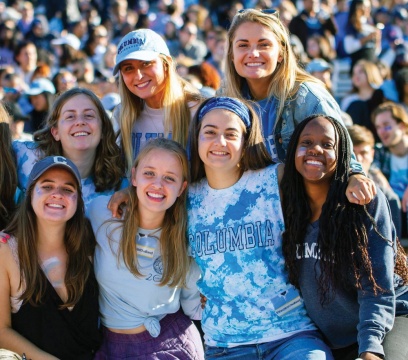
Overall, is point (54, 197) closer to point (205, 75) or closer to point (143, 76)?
point (143, 76)

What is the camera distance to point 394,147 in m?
6.47

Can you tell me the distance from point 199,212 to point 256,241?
352 millimetres

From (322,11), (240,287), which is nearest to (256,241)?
(240,287)

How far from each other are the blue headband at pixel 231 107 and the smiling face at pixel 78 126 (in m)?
0.75

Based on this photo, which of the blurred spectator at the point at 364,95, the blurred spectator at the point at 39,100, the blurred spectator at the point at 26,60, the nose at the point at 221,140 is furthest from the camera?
the blurred spectator at the point at 26,60

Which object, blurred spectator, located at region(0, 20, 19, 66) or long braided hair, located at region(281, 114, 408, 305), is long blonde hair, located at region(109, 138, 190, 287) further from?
blurred spectator, located at region(0, 20, 19, 66)

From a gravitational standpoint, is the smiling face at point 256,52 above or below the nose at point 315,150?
above

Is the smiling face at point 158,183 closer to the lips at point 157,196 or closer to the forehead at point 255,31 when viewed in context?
the lips at point 157,196

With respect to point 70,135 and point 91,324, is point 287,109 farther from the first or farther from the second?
point 91,324

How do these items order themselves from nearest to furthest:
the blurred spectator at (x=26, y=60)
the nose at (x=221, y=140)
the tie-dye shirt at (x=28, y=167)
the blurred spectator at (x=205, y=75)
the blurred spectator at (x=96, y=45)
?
the nose at (x=221, y=140) → the tie-dye shirt at (x=28, y=167) → the blurred spectator at (x=205, y=75) → the blurred spectator at (x=26, y=60) → the blurred spectator at (x=96, y=45)

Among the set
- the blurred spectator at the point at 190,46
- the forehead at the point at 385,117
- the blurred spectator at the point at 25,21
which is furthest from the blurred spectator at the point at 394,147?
the blurred spectator at the point at 25,21

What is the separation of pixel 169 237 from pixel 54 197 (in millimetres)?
603

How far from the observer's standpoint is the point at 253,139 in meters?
3.50

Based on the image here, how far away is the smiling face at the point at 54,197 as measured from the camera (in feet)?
11.5
